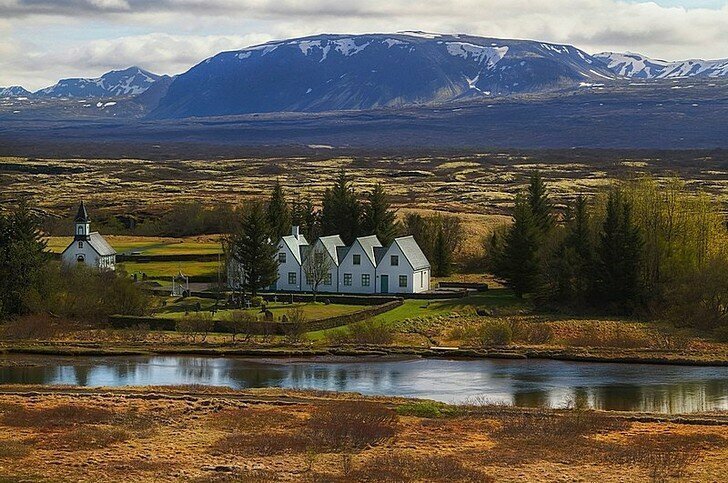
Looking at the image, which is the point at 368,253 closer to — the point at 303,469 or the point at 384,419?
the point at 384,419

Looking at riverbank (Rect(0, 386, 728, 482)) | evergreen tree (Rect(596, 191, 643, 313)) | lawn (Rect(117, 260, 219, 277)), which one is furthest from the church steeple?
evergreen tree (Rect(596, 191, 643, 313))

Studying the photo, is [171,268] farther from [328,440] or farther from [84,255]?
[328,440]

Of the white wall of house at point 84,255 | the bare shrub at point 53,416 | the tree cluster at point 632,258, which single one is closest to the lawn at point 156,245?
the white wall of house at point 84,255

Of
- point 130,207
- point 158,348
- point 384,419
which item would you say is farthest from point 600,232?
point 130,207

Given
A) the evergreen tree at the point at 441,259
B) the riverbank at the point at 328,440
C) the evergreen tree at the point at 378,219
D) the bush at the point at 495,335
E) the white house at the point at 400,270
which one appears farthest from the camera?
the evergreen tree at the point at 378,219

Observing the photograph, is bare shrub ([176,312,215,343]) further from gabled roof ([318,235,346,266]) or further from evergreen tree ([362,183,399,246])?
evergreen tree ([362,183,399,246])

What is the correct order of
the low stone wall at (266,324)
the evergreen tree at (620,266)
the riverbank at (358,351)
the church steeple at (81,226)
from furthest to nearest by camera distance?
the church steeple at (81,226) < the evergreen tree at (620,266) < the low stone wall at (266,324) < the riverbank at (358,351)

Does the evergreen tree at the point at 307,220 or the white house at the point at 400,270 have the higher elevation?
the evergreen tree at the point at 307,220

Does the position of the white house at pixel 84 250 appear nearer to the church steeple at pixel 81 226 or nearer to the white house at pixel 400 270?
the church steeple at pixel 81 226
